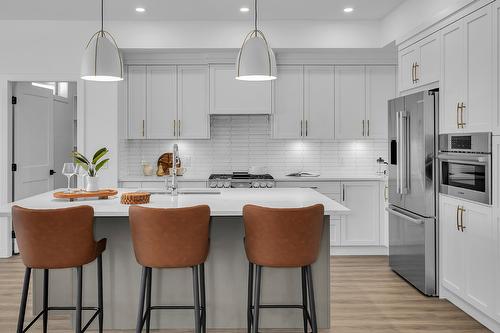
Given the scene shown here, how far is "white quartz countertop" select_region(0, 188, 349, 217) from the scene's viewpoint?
2973 millimetres

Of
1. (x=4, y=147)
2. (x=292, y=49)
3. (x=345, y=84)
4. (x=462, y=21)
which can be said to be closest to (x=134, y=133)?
(x=4, y=147)

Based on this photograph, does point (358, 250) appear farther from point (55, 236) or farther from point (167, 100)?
point (55, 236)

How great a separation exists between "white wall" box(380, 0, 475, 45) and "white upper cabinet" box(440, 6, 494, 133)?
0.52 feet

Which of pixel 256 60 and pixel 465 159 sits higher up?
pixel 256 60

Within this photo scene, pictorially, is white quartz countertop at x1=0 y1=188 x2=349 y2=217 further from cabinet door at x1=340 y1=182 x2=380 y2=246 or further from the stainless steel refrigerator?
cabinet door at x1=340 y1=182 x2=380 y2=246

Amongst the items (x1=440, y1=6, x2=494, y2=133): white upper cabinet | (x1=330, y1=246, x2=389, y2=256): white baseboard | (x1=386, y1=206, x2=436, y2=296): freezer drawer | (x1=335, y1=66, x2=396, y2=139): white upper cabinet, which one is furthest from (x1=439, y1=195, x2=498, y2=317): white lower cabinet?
(x1=335, y1=66, x2=396, y2=139): white upper cabinet

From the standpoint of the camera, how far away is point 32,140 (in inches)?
246

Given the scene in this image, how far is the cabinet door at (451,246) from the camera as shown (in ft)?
12.6

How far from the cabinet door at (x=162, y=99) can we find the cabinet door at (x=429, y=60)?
9.77 feet

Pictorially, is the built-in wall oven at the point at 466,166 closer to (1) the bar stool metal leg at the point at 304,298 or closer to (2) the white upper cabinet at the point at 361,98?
(1) the bar stool metal leg at the point at 304,298

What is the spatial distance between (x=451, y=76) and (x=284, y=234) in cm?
217

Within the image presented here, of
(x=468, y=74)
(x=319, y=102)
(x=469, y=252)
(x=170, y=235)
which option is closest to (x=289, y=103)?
(x=319, y=102)

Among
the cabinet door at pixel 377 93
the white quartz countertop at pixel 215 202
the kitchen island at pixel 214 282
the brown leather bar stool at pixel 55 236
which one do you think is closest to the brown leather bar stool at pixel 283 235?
the white quartz countertop at pixel 215 202

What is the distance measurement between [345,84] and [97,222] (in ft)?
12.6
